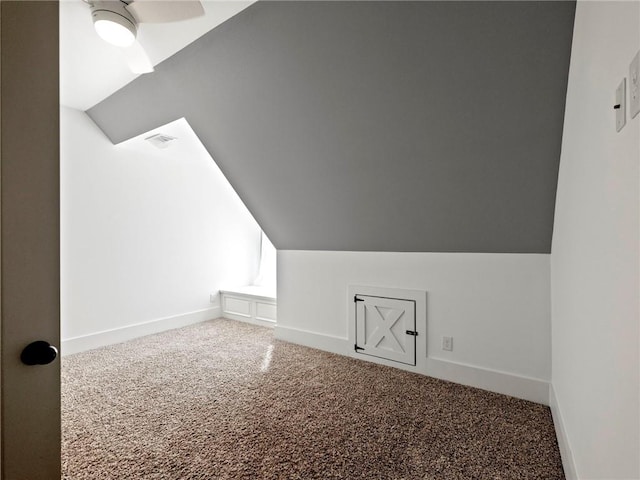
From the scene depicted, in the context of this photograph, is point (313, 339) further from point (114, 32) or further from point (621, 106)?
point (621, 106)

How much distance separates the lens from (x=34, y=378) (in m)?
0.78

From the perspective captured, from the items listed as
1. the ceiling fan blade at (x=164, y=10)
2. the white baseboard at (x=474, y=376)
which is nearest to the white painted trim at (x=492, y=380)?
the white baseboard at (x=474, y=376)

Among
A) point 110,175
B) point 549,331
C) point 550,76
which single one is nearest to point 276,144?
point 550,76

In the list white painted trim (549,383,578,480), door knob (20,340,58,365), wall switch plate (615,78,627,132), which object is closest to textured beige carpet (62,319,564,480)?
white painted trim (549,383,578,480)

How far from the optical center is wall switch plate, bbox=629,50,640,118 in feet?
2.64

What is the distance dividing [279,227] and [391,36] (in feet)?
7.02

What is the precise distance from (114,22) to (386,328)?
9.05ft

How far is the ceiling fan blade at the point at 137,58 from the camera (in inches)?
77.6

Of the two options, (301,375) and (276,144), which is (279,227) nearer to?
(276,144)

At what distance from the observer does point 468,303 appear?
8.84ft

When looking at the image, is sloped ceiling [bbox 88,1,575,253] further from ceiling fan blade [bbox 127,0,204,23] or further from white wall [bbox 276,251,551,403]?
ceiling fan blade [bbox 127,0,204,23]

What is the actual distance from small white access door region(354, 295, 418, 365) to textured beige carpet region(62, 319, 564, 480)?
0.15 meters

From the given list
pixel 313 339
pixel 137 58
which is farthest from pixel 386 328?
pixel 137 58

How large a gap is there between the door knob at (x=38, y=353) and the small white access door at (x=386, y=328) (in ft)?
8.42
